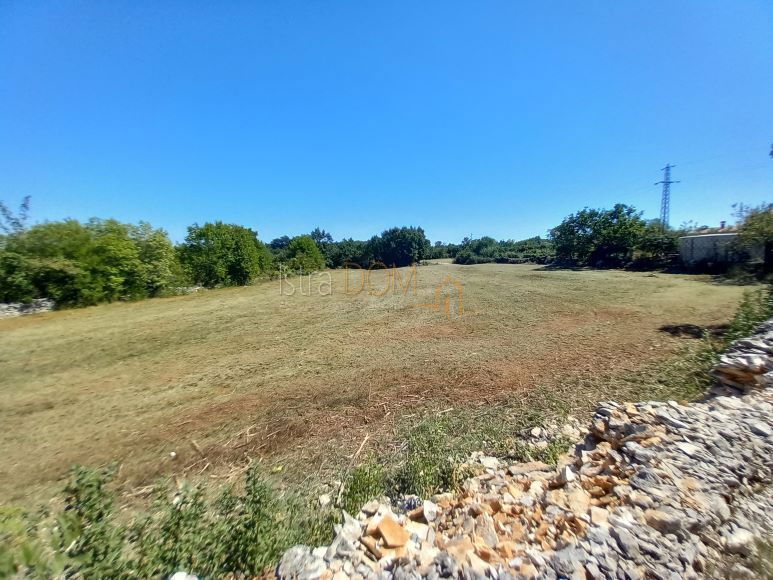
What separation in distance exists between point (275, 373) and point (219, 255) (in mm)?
18887

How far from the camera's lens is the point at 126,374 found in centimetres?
600

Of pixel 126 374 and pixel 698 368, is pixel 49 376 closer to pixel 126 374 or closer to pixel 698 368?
pixel 126 374

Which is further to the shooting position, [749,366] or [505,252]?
[505,252]

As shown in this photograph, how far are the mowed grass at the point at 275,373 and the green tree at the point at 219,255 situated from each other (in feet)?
32.2

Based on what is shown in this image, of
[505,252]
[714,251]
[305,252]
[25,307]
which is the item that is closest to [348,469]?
[25,307]

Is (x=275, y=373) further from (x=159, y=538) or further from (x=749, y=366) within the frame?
(x=749, y=366)

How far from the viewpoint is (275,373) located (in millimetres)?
5855

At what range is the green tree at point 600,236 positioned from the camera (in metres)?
25.3

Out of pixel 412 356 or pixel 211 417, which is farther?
pixel 412 356

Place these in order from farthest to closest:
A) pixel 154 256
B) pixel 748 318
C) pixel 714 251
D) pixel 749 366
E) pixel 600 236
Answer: pixel 600 236, pixel 714 251, pixel 154 256, pixel 748 318, pixel 749 366

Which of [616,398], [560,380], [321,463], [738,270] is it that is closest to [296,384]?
[321,463]

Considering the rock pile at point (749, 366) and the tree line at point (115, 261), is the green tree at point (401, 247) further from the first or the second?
the rock pile at point (749, 366)

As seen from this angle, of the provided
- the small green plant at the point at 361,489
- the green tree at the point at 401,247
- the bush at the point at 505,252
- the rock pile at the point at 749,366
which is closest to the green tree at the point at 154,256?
the small green plant at the point at 361,489

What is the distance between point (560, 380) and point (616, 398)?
78 cm
